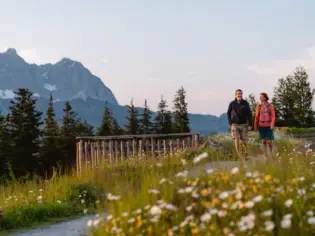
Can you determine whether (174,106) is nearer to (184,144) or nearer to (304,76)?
(304,76)

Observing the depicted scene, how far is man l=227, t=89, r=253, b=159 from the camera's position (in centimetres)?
Answer: 1191

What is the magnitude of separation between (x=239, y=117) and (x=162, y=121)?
49226mm

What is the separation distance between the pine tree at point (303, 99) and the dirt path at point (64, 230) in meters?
43.5

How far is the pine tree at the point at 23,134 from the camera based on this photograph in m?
39.1

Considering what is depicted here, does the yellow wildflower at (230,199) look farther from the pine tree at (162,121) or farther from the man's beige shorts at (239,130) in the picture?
the pine tree at (162,121)

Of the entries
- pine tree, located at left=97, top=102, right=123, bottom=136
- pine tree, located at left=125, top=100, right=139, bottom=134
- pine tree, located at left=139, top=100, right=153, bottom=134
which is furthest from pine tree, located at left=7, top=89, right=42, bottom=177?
pine tree, located at left=139, top=100, right=153, bottom=134

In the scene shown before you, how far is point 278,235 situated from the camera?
3580 mm

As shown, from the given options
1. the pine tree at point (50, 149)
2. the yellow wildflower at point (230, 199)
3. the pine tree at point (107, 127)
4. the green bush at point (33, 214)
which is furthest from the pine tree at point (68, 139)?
the yellow wildflower at point (230, 199)

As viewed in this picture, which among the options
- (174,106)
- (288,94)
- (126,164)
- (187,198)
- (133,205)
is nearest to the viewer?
(187,198)

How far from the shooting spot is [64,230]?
729 cm

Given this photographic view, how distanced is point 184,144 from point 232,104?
7.61 m

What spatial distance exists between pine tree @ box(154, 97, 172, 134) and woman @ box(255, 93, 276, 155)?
4678 centimetres

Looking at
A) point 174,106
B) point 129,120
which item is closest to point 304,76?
point 174,106

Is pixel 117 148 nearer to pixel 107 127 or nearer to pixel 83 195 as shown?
pixel 83 195
